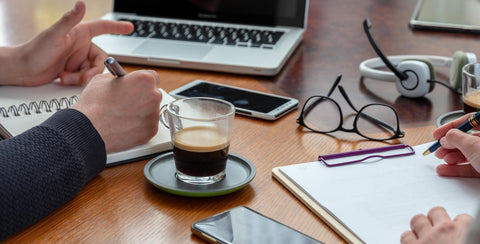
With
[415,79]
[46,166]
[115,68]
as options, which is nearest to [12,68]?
[115,68]

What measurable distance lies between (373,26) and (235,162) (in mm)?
1065

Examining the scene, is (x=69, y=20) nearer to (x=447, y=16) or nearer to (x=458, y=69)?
(x=458, y=69)

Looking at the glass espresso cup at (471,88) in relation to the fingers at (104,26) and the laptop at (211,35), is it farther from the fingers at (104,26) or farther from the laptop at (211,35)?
the fingers at (104,26)

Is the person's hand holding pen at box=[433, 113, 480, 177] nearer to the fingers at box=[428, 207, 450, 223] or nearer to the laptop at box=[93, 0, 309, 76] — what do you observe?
the fingers at box=[428, 207, 450, 223]

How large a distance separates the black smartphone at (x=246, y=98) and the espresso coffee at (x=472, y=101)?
0.32 metres

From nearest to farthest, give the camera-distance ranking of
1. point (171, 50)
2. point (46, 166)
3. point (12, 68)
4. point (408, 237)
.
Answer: point (408, 237) < point (46, 166) < point (12, 68) < point (171, 50)

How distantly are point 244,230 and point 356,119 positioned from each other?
40 cm

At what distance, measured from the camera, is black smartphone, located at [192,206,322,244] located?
68 cm

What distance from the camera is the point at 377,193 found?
0.79m

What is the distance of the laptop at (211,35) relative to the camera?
136 cm

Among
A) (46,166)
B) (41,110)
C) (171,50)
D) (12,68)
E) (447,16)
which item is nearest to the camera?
(46,166)

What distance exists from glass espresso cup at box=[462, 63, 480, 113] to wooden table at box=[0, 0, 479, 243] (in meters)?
0.08

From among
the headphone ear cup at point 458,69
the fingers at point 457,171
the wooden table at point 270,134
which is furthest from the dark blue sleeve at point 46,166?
the headphone ear cup at point 458,69

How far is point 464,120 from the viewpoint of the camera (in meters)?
0.93
